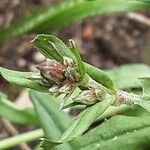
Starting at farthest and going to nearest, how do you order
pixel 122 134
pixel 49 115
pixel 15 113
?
1. pixel 15 113
2. pixel 49 115
3. pixel 122 134

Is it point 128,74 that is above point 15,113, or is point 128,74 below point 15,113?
below

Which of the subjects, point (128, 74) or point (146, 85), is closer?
point (146, 85)

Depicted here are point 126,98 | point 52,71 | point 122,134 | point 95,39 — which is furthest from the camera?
point 95,39

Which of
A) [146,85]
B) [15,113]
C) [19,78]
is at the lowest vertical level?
[15,113]

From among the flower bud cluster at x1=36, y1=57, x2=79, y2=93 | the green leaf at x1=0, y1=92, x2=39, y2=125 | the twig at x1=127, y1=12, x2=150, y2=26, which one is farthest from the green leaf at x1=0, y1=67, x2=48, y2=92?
the twig at x1=127, y1=12, x2=150, y2=26

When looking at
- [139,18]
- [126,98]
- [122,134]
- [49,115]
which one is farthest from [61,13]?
[126,98]

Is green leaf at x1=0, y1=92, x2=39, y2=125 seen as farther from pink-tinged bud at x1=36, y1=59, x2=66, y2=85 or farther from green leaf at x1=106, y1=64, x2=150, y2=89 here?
pink-tinged bud at x1=36, y1=59, x2=66, y2=85

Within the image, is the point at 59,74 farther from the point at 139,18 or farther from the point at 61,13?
the point at 139,18

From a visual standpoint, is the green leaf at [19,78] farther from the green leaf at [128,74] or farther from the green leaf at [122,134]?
the green leaf at [128,74]

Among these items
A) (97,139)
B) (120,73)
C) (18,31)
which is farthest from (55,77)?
(18,31)
